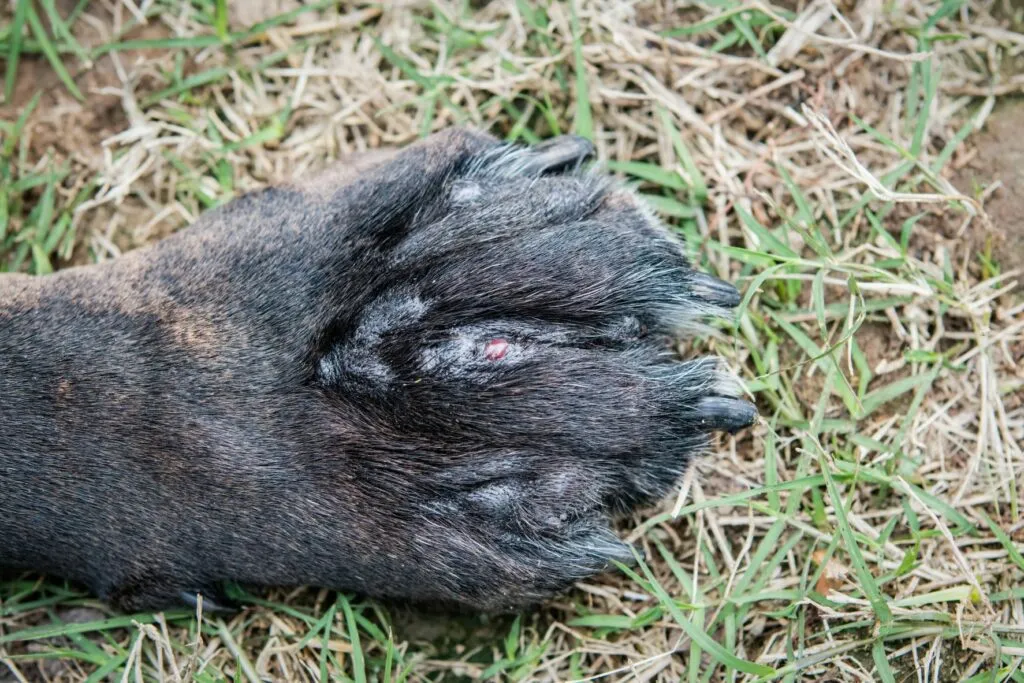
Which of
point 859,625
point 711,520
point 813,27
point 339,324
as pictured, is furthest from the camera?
point 813,27

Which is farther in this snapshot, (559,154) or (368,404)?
(559,154)

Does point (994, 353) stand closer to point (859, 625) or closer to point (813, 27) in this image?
point (859, 625)

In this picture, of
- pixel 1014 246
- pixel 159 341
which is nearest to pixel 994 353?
pixel 1014 246

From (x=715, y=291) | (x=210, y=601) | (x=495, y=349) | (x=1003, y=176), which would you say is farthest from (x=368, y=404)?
(x=1003, y=176)

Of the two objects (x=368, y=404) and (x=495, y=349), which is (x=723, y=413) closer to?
(x=495, y=349)

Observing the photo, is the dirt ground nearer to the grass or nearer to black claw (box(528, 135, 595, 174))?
the grass

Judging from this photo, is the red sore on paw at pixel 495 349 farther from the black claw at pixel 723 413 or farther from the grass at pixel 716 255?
the grass at pixel 716 255
